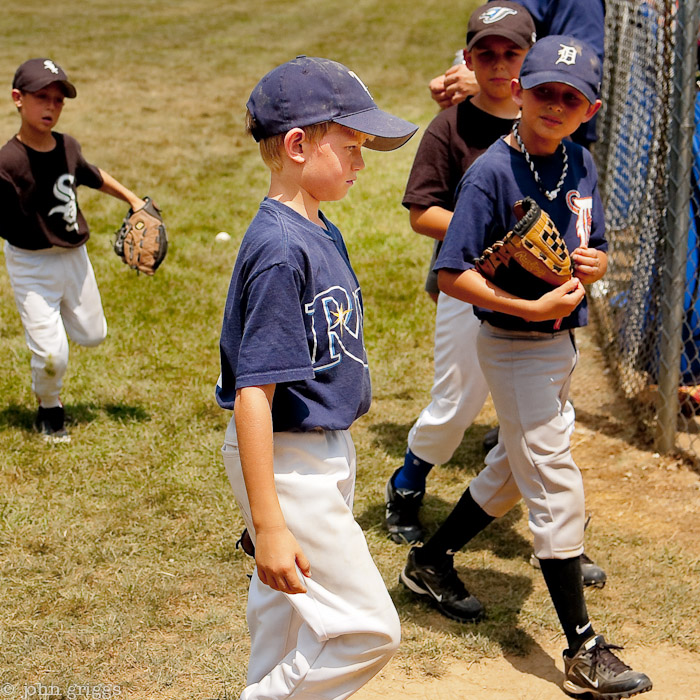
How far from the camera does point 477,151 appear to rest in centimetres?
372

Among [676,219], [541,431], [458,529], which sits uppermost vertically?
[676,219]

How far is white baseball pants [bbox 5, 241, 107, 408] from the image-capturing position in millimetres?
4832

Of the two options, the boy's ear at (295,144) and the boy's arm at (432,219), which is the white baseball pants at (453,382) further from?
the boy's ear at (295,144)

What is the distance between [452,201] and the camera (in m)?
3.80

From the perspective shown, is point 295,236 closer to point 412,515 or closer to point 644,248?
point 412,515

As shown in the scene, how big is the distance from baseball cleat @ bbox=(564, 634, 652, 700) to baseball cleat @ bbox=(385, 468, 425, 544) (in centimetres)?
108

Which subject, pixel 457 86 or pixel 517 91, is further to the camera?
pixel 457 86

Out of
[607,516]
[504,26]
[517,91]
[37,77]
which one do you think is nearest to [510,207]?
[517,91]

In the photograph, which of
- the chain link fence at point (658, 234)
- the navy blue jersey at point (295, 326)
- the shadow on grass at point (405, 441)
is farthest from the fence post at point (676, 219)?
the navy blue jersey at point (295, 326)

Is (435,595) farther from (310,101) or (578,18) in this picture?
(578,18)

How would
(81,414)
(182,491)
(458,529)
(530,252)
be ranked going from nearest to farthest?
1. (530,252)
2. (458,529)
3. (182,491)
4. (81,414)

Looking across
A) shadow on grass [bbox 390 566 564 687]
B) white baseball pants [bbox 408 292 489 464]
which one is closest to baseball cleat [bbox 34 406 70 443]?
white baseball pants [bbox 408 292 489 464]

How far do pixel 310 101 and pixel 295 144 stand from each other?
105 millimetres

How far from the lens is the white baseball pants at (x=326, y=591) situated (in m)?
2.25
